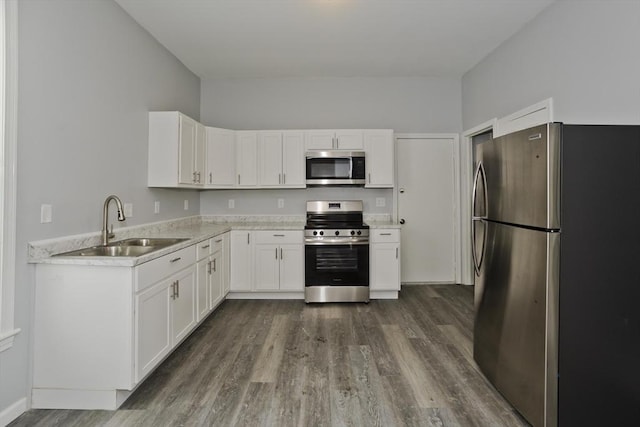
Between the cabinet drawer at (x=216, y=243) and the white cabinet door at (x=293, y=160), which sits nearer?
the cabinet drawer at (x=216, y=243)

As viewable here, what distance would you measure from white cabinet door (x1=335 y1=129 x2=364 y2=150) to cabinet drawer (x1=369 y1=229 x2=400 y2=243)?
42.5 inches

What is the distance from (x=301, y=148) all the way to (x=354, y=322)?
Answer: 7.14 ft

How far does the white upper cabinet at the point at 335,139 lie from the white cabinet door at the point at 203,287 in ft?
6.40

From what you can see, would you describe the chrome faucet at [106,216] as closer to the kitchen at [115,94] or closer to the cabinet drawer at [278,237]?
the kitchen at [115,94]

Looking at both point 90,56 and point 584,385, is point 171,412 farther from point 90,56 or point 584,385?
point 90,56

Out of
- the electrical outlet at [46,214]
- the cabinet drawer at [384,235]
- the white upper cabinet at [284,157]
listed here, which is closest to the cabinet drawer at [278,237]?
the white upper cabinet at [284,157]

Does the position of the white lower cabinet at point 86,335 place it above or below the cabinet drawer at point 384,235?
below

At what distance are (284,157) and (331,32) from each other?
1.53 metres

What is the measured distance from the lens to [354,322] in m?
3.33

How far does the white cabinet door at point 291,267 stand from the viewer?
3.95 metres

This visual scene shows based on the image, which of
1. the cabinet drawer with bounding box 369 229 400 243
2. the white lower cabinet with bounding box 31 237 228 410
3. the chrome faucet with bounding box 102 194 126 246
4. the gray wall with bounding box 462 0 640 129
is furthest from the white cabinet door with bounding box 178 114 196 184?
the gray wall with bounding box 462 0 640 129

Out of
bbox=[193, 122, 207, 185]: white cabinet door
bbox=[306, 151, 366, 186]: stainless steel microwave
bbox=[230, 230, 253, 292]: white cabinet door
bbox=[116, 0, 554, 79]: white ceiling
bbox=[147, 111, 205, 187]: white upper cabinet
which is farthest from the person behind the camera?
bbox=[306, 151, 366, 186]: stainless steel microwave

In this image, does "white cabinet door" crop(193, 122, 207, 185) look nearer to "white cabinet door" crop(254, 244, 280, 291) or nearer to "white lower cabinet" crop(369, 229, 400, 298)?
"white cabinet door" crop(254, 244, 280, 291)

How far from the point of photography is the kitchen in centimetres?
192
